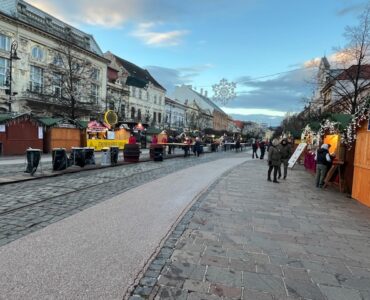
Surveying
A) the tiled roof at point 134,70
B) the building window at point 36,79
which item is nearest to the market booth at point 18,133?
the building window at point 36,79

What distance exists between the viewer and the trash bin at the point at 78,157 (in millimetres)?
16122

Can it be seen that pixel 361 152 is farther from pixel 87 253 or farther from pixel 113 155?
pixel 113 155

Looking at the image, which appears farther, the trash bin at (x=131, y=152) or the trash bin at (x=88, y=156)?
the trash bin at (x=131, y=152)

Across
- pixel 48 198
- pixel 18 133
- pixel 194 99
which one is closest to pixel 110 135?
pixel 18 133

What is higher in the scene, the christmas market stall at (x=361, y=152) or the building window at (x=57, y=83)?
the building window at (x=57, y=83)

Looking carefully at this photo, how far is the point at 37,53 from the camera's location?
132 feet

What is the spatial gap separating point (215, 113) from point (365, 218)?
359 feet

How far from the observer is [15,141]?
942 inches

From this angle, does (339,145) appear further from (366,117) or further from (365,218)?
(365,218)

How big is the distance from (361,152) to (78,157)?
11.8 m

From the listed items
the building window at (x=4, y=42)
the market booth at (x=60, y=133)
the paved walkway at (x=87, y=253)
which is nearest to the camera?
the paved walkway at (x=87, y=253)

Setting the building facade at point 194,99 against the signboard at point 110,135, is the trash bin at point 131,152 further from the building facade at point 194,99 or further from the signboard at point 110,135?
the building facade at point 194,99

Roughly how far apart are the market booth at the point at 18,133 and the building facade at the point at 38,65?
8.40m

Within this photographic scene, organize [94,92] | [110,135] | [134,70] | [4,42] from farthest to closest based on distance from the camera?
[134,70], [94,92], [4,42], [110,135]
